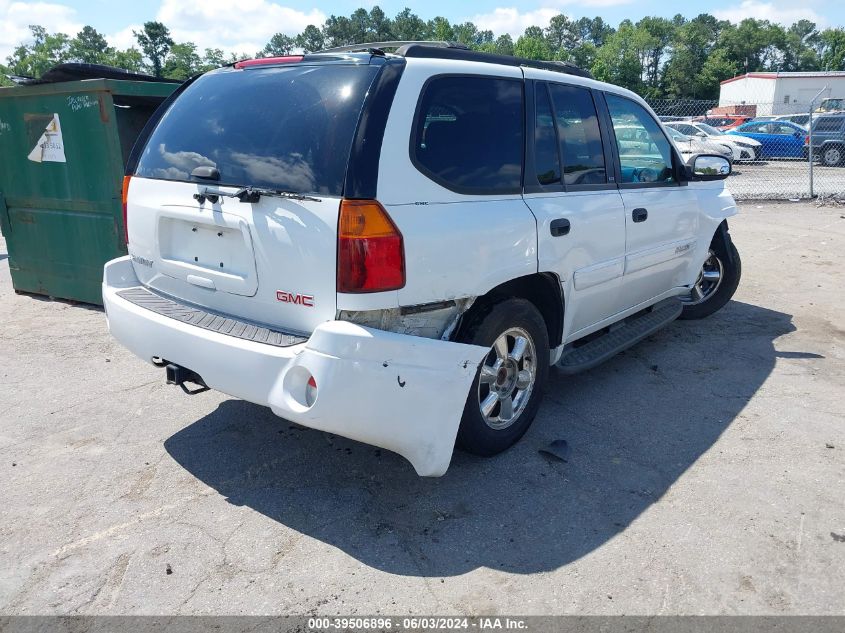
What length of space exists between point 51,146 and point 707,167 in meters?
5.71

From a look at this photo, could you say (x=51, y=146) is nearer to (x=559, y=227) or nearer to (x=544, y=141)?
(x=544, y=141)

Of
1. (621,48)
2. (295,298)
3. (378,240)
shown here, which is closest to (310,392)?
(295,298)

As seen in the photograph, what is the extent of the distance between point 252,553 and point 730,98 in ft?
213

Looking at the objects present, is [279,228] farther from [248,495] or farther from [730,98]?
[730,98]

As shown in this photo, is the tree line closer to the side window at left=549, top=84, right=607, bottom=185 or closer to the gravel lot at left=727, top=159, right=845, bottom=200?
the gravel lot at left=727, top=159, right=845, bottom=200

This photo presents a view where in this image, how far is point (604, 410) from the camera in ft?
14.1

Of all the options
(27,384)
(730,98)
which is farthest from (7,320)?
(730,98)

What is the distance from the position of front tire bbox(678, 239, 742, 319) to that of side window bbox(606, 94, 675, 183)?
1459mm

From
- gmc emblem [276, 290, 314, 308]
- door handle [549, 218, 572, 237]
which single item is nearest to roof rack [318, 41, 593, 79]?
door handle [549, 218, 572, 237]

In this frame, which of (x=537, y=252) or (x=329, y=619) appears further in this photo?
(x=537, y=252)

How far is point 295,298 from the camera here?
290 cm

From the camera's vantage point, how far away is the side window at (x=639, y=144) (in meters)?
4.38

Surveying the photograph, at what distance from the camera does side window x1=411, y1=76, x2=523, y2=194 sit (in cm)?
301

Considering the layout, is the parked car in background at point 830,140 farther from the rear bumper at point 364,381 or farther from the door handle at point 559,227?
the rear bumper at point 364,381
